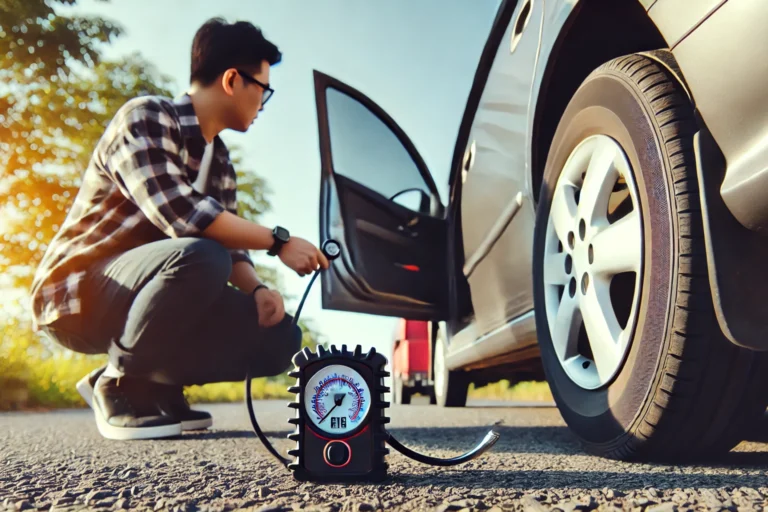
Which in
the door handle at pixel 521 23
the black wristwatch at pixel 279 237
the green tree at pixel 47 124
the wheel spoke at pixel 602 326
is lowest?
the wheel spoke at pixel 602 326

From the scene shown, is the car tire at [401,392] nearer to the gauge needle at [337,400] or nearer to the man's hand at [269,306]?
the man's hand at [269,306]

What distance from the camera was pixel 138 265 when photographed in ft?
7.02

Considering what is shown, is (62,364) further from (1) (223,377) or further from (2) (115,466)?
(2) (115,466)

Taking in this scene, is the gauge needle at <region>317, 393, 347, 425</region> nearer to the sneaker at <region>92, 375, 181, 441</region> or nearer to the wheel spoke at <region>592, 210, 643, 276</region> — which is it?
the wheel spoke at <region>592, 210, 643, 276</region>

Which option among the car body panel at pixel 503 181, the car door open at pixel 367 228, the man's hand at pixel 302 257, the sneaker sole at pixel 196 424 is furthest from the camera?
the car door open at pixel 367 228

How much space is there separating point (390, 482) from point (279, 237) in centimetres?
86

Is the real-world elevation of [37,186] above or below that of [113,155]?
above

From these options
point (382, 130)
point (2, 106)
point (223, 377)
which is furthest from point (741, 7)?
point (2, 106)

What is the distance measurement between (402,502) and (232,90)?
1728 millimetres

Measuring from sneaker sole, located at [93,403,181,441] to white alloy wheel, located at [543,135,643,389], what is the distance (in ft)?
4.44

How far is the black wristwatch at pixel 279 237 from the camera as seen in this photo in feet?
6.05

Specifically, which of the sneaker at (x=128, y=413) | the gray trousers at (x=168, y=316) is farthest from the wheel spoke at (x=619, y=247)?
the sneaker at (x=128, y=413)

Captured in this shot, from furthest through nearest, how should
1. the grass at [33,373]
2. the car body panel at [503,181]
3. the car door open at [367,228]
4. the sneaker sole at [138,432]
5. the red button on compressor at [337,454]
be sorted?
the grass at [33,373], the car door open at [367,228], the sneaker sole at [138,432], the car body panel at [503,181], the red button on compressor at [337,454]

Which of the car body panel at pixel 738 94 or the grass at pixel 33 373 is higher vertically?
the car body panel at pixel 738 94
